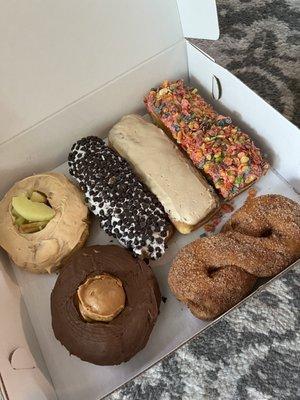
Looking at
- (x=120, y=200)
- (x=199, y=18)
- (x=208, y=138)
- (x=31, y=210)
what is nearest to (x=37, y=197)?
(x=31, y=210)

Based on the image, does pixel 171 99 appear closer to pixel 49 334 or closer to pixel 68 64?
pixel 68 64

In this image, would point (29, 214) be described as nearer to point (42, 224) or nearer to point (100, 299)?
point (42, 224)

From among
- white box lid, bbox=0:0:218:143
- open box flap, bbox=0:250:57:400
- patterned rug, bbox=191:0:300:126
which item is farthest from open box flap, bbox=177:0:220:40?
open box flap, bbox=0:250:57:400

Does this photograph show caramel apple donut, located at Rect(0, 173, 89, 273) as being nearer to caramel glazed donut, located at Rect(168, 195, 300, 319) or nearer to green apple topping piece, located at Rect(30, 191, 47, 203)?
green apple topping piece, located at Rect(30, 191, 47, 203)

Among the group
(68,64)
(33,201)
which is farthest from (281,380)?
(68,64)

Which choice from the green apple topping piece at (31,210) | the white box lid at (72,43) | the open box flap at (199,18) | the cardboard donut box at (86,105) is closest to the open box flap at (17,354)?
the cardboard donut box at (86,105)

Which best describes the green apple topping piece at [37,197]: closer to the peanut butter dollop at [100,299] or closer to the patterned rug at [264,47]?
the peanut butter dollop at [100,299]
